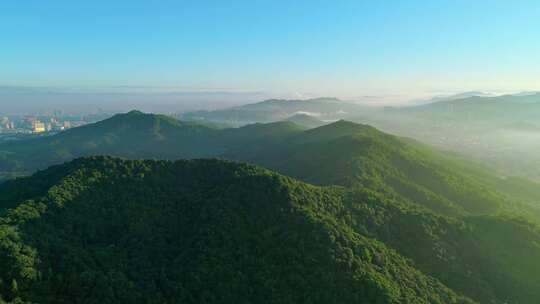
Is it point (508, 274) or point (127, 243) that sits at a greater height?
point (127, 243)

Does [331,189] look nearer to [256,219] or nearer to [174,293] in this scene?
[256,219]

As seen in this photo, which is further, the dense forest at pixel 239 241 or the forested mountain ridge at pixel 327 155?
the forested mountain ridge at pixel 327 155

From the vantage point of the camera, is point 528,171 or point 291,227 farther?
point 528,171

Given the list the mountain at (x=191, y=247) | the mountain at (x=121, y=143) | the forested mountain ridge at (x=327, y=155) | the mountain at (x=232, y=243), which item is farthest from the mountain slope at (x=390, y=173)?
the mountain at (x=121, y=143)

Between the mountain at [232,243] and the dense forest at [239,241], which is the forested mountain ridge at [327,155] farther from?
the mountain at [232,243]

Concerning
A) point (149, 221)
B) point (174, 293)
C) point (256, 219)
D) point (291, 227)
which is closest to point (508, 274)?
point (291, 227)

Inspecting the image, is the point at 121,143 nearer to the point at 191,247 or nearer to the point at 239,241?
the point at 191,247
